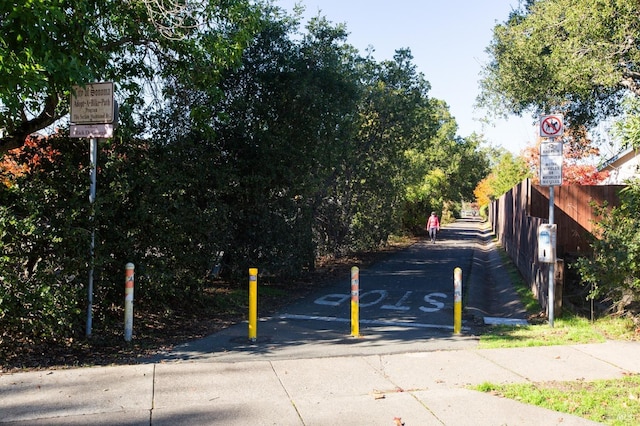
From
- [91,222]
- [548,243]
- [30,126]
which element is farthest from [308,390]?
[30,126]

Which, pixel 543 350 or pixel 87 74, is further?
pixel 543 350

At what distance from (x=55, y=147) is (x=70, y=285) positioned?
2328 millimetres

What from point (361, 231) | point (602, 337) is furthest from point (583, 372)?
point (361, 231)

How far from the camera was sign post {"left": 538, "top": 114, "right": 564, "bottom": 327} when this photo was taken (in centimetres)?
909

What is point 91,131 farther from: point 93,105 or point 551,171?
point 551,171

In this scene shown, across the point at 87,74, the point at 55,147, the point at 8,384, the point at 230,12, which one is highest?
the point at 230,12

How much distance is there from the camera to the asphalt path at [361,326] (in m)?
7.36

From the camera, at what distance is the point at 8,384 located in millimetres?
5645

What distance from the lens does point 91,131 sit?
756 cm

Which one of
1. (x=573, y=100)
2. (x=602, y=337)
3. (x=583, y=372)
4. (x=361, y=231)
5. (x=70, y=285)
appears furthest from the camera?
(x=361, y=231)

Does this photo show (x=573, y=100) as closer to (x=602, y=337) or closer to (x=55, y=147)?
(x=602, y=337)

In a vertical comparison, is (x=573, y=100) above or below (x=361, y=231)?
above

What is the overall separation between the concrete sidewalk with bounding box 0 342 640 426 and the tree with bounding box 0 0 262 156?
3216mm

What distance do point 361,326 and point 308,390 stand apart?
3.66 metres
